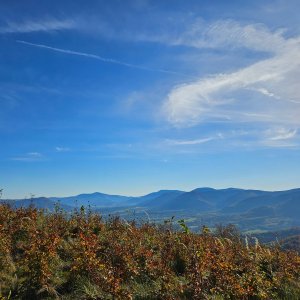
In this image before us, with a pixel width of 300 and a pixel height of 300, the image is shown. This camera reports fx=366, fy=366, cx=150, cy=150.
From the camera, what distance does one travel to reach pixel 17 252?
42.7 feet

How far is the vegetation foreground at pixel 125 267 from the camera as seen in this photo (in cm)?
1063

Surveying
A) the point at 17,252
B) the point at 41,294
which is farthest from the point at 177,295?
the point at 17,252

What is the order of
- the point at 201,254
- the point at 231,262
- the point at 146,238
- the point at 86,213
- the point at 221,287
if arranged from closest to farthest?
the point at 221,287
the point at 201,254
the point at 231,262
the point at 146,238
the point at 86,213

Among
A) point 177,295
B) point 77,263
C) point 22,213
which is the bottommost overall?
point 177,295

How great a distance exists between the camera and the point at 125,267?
11.8m

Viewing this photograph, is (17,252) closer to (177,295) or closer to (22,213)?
(22,213)

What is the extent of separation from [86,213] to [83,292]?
7.39 meters

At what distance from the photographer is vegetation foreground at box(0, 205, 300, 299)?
34.9ft

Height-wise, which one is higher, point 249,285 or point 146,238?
point 146,238

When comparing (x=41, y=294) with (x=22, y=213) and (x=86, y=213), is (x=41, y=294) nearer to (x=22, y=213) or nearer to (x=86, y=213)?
(x=22, y=213)

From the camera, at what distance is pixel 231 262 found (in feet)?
43.3

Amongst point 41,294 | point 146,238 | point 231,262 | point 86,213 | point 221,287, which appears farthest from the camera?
point 86,213

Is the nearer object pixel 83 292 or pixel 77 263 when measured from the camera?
pixel 83 292

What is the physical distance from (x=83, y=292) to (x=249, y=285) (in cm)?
530
